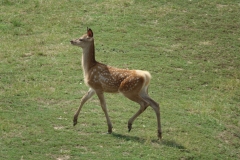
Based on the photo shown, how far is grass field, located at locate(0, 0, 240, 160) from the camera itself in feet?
40.8

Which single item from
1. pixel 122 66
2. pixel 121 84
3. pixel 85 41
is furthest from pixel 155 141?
pixel 122 66

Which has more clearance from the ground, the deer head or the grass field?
the deer head

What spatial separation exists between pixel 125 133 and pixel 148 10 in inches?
318

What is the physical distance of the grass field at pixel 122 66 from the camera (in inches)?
489

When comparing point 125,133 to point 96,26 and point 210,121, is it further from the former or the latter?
point 96,26

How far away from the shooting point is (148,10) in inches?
797

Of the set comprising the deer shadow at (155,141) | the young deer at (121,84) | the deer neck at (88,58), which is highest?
the deer neck at (88,58)

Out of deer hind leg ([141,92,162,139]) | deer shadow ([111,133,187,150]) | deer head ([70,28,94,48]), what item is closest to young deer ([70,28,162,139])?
deer hind leg ([141,92,162,139])

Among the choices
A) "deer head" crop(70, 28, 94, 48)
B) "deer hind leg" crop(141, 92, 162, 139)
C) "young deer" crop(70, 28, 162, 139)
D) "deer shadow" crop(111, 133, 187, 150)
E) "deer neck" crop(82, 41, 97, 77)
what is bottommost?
"deer shadow" crop(111, 133, 187, 150)

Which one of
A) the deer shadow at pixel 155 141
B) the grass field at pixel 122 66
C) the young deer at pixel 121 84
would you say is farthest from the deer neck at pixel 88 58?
the deer shadow at pixel 155 141

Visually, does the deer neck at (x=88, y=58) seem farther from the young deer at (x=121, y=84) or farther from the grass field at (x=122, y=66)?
Result: the grass field at (x=122, y=66)

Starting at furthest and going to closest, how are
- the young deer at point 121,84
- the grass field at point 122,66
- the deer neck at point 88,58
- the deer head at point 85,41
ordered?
the deer head at point 85,41 → the deer neck at point 88,58 → the young deer at point 121,84 → the grass field at point 122,66

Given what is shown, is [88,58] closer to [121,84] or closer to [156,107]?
[121,84]

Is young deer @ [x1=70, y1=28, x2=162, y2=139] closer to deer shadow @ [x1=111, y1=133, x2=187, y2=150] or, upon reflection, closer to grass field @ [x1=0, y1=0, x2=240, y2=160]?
deer shadow @ [x1=111, y1=133, x2=187, y2=150]
